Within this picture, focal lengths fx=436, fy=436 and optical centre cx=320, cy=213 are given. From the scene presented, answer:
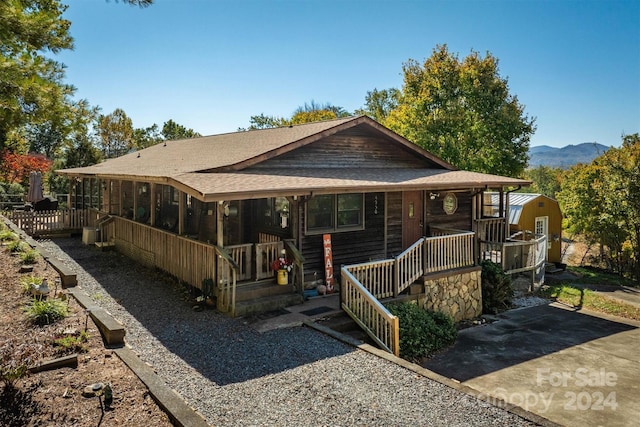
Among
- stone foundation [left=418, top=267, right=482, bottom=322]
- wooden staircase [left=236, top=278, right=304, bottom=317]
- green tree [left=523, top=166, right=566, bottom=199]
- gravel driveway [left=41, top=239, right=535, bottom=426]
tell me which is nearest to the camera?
gravel driveway [left=41, top=239, right=535, bottom=426]

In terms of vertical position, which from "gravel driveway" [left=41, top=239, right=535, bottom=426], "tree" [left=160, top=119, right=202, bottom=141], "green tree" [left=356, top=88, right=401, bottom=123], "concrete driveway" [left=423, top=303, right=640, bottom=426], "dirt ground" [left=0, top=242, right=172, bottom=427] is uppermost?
"green tree" [left=356, top=88, right=401, bottom=123]

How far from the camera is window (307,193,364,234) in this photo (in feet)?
37.8

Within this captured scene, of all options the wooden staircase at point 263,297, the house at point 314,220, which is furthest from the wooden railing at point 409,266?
→ the wooden staircase at point 263,297

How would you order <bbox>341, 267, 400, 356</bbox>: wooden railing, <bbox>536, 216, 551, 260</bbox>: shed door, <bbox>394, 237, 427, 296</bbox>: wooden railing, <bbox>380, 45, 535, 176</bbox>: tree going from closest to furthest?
1. <bbox>341, 267, 400, 356</bbox>: wooden railing
2. <bbox>394, 237, 427, 296</bbox>: wooden railing
3. <bbox>536, 216, 551, 260</bbox>: shed door
4. <bbox>380, 45, 535, 176</bbox>: tree

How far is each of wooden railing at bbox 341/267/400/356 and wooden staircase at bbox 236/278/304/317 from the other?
1.29m

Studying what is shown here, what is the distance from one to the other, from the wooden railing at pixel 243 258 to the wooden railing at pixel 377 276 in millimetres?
2288

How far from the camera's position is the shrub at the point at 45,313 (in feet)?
22.8

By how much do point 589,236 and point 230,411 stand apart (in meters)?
27.6

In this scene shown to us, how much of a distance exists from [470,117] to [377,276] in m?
18.4

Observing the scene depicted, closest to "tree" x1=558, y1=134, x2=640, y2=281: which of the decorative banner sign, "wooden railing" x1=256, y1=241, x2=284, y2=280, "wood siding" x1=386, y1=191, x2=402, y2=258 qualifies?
"wood siding" x1=386, y1=191, x2=402, y2=258

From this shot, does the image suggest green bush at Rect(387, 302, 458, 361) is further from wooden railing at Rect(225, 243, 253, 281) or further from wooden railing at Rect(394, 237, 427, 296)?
wooden railing at Rect(225, 243, 253, 281)

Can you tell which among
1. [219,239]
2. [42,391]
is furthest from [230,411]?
[219,239]

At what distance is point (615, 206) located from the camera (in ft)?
69.7

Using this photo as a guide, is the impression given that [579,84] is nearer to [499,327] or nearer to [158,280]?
[499,327]
